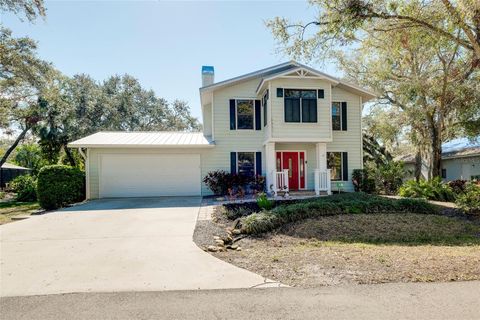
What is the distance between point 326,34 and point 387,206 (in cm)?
584

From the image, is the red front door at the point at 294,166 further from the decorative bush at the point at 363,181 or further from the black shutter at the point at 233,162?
the decorative bush at the point at 363,181

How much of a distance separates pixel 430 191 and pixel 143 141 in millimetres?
13595

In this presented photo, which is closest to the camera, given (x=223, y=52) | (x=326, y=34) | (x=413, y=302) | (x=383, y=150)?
(x=413, y=302)

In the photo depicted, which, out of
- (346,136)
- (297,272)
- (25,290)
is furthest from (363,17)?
(25,290)

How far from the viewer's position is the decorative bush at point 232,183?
14.0 meters

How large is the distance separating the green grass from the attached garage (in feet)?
25.6

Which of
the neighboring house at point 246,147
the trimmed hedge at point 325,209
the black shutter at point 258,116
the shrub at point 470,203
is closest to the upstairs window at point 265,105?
the neighboring house at point 246,147

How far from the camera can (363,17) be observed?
7.94 m

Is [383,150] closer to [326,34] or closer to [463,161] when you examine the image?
[463,161]

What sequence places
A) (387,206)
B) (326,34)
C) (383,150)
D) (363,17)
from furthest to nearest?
(383,150)
(387,206)
(326,34)
(363,17)

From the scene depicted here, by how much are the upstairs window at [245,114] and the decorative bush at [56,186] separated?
8.15 metres

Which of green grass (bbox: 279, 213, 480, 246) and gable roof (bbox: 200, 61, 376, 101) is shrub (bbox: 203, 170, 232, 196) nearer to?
gable roof (bbox: 200, 61, 376, 101)

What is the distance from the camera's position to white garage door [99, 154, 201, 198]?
570 inches

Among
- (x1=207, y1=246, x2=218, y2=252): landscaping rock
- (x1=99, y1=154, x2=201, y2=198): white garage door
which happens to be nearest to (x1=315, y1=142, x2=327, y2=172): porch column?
(x1=99, y1=154, x2=201, y2=198): white garage door
